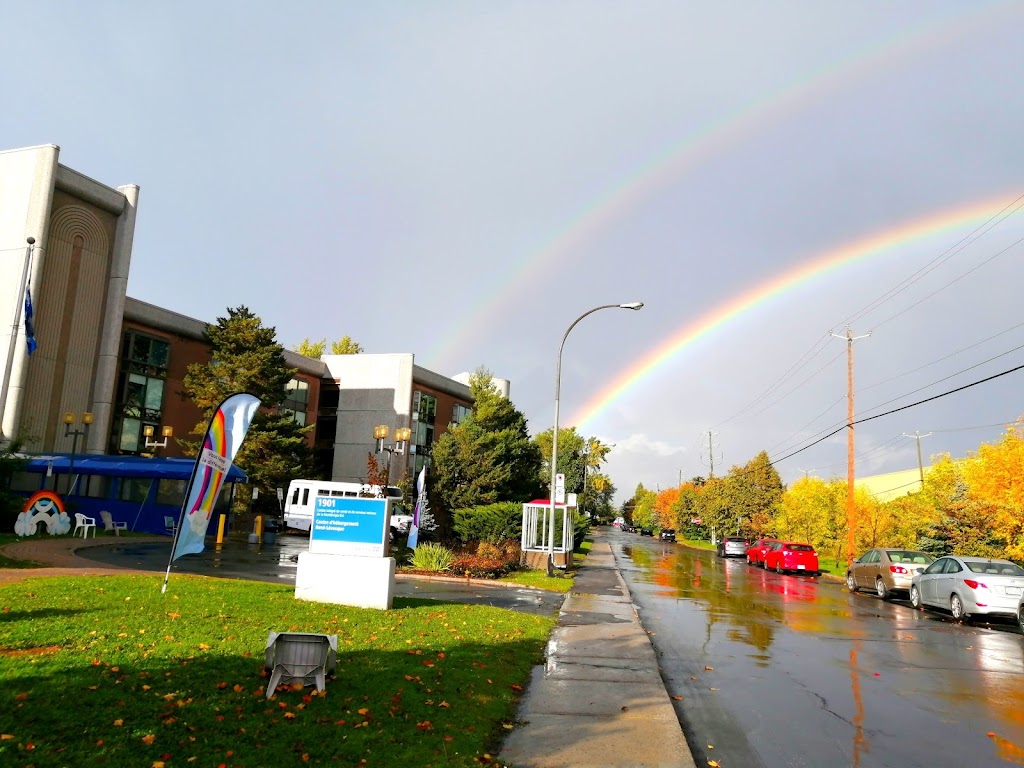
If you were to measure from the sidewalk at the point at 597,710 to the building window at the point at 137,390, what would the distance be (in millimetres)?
38511

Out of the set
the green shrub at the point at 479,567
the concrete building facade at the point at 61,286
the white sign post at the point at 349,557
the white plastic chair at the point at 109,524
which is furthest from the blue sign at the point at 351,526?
the concrete building facade at the point at 61,286

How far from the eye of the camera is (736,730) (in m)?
7.22

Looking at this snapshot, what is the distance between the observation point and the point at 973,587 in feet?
56.1

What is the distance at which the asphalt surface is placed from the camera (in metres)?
16.6

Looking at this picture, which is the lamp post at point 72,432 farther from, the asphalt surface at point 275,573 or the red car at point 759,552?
the red car at point 759,552

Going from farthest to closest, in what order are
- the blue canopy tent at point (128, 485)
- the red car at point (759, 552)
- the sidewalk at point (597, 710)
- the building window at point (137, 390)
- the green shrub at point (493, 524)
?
the building window at point (137, 390), the red car at point (759, 552), the blue canopy tent at point (128, 485), the green shrub at point (493, 524), the sidewalk at point (597, 710)

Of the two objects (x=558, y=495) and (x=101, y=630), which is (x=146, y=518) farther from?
(x=101, y=630)

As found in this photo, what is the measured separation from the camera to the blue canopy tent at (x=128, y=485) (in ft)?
110

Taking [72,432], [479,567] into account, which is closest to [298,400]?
[72,432]

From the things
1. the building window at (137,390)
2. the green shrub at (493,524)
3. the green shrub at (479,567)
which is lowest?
the green shrub at (479,567)

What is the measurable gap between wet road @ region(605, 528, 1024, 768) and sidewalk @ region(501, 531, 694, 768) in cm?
33

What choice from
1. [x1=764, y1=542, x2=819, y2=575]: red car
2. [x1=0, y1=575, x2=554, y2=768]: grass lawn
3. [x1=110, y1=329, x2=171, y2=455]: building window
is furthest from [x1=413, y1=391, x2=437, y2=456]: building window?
[x1=0, y1=575, x2=554, y2=768]: grass lawn

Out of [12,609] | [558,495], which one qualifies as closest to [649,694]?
[12,609]

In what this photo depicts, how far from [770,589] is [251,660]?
70.1 ft
